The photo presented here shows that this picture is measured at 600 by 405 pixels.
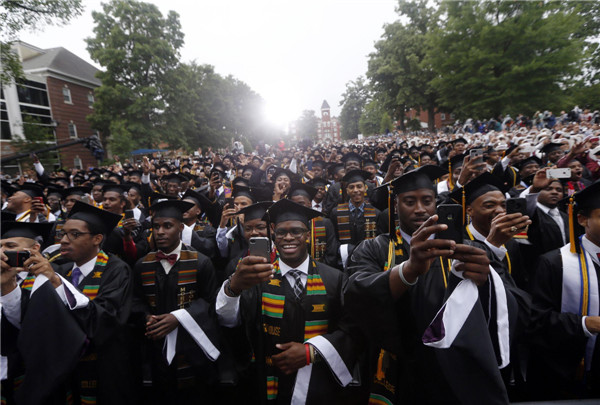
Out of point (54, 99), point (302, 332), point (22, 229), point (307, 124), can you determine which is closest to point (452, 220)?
point (302, 332)

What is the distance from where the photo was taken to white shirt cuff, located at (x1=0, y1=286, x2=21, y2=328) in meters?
2.58

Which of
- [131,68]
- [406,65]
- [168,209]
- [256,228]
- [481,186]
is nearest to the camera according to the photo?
[481,186]

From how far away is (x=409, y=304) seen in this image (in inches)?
81.7

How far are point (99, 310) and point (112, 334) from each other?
0.30 meters

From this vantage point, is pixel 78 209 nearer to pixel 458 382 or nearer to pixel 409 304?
pixel 409 304

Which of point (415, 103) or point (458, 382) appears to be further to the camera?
point (415, 103)

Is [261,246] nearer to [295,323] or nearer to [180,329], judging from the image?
[295,323]

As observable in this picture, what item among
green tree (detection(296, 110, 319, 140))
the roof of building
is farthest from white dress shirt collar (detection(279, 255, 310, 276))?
green tree (detection(296, 110, 319, 140))

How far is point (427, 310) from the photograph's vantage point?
6.91ft

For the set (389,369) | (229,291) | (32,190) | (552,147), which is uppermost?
(552,147)

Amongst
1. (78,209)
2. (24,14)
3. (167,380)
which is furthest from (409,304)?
(24,14)

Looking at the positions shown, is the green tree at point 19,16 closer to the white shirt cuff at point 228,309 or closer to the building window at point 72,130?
the white shirt cuff at point 228,309

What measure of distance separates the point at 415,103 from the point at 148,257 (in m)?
40.2

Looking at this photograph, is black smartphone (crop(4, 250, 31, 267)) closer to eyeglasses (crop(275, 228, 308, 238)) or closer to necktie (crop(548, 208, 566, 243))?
eyeglasses (crop(275, 228, 308, 238))
